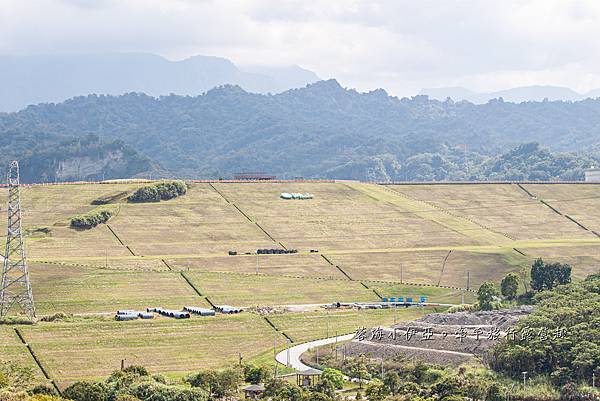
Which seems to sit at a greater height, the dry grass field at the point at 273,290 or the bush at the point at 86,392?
the bush at the point at 86,392

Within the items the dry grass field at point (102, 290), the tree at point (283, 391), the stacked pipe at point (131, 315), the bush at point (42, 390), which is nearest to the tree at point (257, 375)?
A: the tree at point (283, 391)

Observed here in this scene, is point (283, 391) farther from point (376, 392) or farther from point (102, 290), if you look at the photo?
point (102, 290)

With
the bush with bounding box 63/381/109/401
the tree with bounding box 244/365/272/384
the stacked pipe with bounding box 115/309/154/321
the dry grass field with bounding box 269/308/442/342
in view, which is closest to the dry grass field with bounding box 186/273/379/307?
the dry grass field with bounding box 269/308/442/342

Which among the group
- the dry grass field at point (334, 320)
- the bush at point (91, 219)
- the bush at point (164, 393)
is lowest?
the dry grass field at point (334, 320)

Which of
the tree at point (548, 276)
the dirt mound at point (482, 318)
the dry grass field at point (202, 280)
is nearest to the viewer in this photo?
the dry grass field at point (202, 280)

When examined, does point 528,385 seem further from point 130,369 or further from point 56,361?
point 56,361

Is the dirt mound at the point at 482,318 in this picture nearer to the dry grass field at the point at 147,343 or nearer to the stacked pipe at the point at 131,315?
the dry grass field at the point at 147,343

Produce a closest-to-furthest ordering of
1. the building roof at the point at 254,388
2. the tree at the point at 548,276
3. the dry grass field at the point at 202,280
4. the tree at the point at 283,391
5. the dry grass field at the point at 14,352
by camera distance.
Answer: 1. the tree at the point at 283,391
2. the building roof at the point at 254,388
3. the dry grass field at the point at 14,352
4. the dry grass field at the point at 202,280
5. the tree at the point at 548,276
